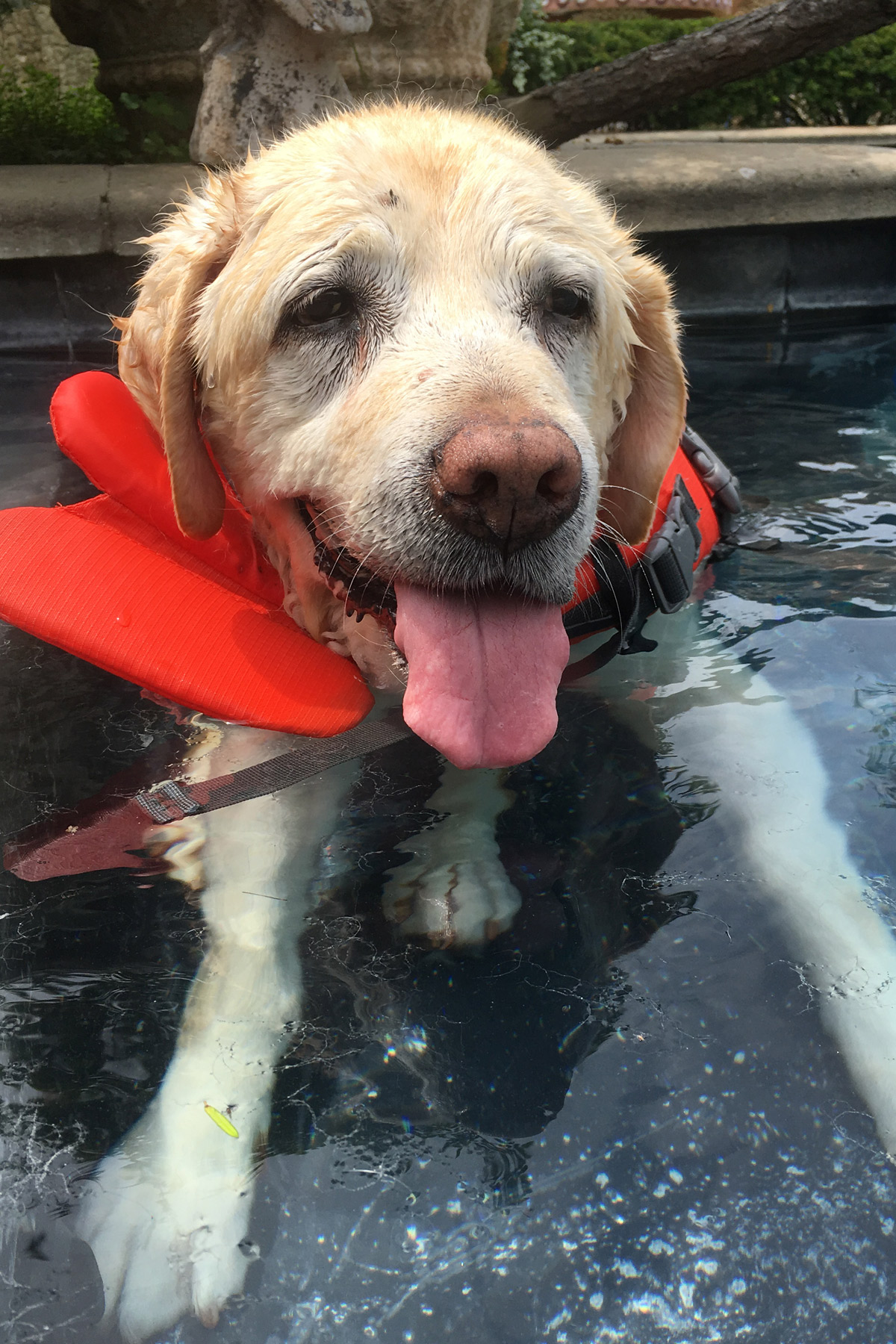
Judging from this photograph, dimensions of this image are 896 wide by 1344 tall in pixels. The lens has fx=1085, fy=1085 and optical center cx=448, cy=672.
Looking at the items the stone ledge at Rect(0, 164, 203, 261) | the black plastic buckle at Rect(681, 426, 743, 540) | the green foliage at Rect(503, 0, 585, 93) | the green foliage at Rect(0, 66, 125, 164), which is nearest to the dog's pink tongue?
the black plastic buckle at Rect(681, 426, 743, 540)

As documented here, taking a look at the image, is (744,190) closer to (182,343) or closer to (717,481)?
(717,481)

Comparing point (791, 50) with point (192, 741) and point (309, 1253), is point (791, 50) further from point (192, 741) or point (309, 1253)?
point (309, 1253)

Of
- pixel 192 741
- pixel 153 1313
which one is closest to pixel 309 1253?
pixel 153 1313

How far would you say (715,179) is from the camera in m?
7.02

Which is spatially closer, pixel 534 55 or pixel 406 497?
pixel 406 497

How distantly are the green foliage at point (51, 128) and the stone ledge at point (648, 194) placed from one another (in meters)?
1.75

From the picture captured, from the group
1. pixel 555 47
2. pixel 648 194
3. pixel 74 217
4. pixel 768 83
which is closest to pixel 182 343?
pixel 74 217

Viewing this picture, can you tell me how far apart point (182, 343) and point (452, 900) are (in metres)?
1.50

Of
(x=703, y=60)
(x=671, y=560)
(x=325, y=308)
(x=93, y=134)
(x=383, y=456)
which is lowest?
(x=671, y=560)

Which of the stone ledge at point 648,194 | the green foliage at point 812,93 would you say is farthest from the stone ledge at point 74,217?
the green foliage at point 812,93

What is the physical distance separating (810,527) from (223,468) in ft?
8.97

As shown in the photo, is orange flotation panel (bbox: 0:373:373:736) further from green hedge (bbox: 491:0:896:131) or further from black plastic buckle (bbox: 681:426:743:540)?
green hedge (bbox: 491:0:896:131)

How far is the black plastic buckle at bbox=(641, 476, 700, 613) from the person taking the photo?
10.3 feet

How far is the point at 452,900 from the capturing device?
2416 mm
